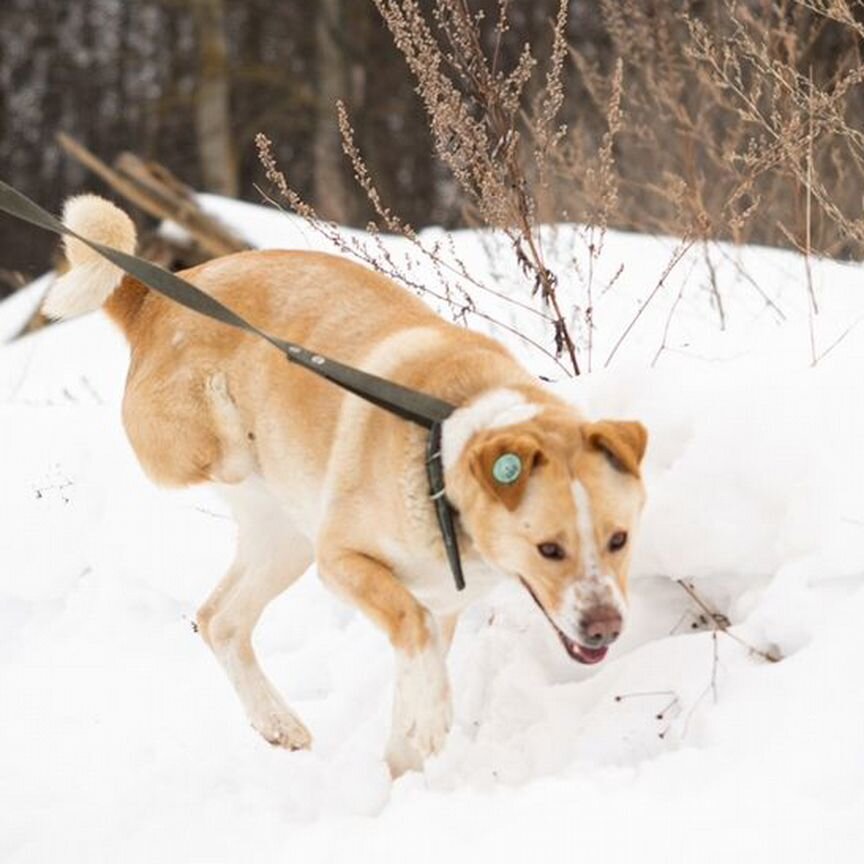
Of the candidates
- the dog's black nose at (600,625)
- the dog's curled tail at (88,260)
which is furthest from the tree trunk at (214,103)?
the dog's black nose at (600,625)

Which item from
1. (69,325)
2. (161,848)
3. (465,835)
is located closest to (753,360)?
(465,835)

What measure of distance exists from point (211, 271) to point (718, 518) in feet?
5.31

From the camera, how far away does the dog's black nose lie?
2.93 m

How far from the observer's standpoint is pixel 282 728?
3.80 meters

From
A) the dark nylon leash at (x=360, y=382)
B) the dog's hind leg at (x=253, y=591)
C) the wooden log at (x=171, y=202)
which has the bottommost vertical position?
the wooden log at (x=171, y=202)

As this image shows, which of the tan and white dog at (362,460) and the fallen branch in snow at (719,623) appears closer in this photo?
the tan and white dog at (362,460)

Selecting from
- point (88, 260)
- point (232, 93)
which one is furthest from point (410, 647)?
→ point (232, 93)

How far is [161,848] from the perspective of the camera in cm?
332

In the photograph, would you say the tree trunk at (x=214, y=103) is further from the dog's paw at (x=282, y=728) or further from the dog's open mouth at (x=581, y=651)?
the dog's open mouth at (x=581, y=651)

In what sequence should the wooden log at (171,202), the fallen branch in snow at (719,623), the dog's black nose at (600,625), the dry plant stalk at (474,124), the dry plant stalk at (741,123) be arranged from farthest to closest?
the wooden log at (171,202) → the dry plant stalk at (741,123) → the dry plant stalk at (474,124) → the fallen branch in snow at (719,623) → the dog's black nose at (600,625)

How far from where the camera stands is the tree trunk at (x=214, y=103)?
744 inches

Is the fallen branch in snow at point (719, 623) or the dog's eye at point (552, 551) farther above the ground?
the dog's eye at point (552, 551)

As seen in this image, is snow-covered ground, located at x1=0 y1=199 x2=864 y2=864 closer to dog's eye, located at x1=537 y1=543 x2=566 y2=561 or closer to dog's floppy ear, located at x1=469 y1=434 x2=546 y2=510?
dog's eye, located at x1=537 y1=543 x2=566 y2=561

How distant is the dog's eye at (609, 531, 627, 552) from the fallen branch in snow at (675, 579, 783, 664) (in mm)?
411
